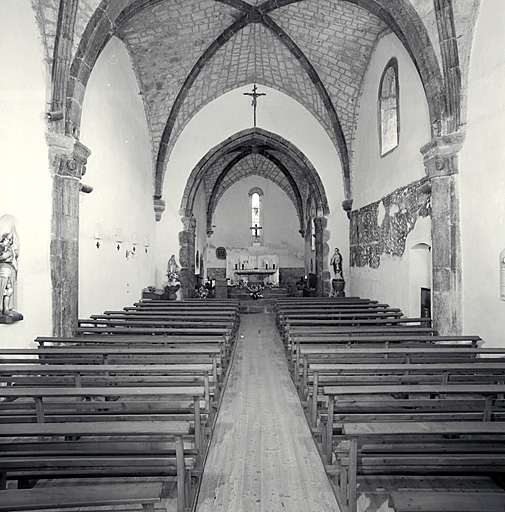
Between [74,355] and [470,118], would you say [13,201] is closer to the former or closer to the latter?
[74,355]

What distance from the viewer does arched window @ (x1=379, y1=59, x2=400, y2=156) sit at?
12.7 metres

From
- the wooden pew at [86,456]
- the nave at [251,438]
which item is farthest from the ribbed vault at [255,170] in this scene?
the wooden pew at [86,456]

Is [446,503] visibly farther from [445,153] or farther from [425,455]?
[445,153]

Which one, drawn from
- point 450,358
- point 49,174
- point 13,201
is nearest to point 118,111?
point 49,174

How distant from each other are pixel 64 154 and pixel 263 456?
20.2ft

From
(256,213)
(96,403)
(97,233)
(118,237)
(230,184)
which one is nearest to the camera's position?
(96,403)

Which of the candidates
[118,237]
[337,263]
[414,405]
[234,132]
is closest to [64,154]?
[118,237]

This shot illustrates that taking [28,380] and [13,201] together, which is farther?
[13,201]

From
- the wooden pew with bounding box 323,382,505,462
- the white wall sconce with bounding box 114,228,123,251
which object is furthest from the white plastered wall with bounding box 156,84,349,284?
the wooden pew with bounding box 323,382,505,462

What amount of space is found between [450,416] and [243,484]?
189 centimetres

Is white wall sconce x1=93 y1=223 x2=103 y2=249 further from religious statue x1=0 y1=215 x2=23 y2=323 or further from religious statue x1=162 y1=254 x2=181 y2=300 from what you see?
religious statue x1=162 y1=254 x2=181 y2=300

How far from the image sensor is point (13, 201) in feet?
23.1

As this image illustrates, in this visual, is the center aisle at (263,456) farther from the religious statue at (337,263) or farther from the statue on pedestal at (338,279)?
the religious statue at (337,263)

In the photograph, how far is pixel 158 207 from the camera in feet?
54.6
